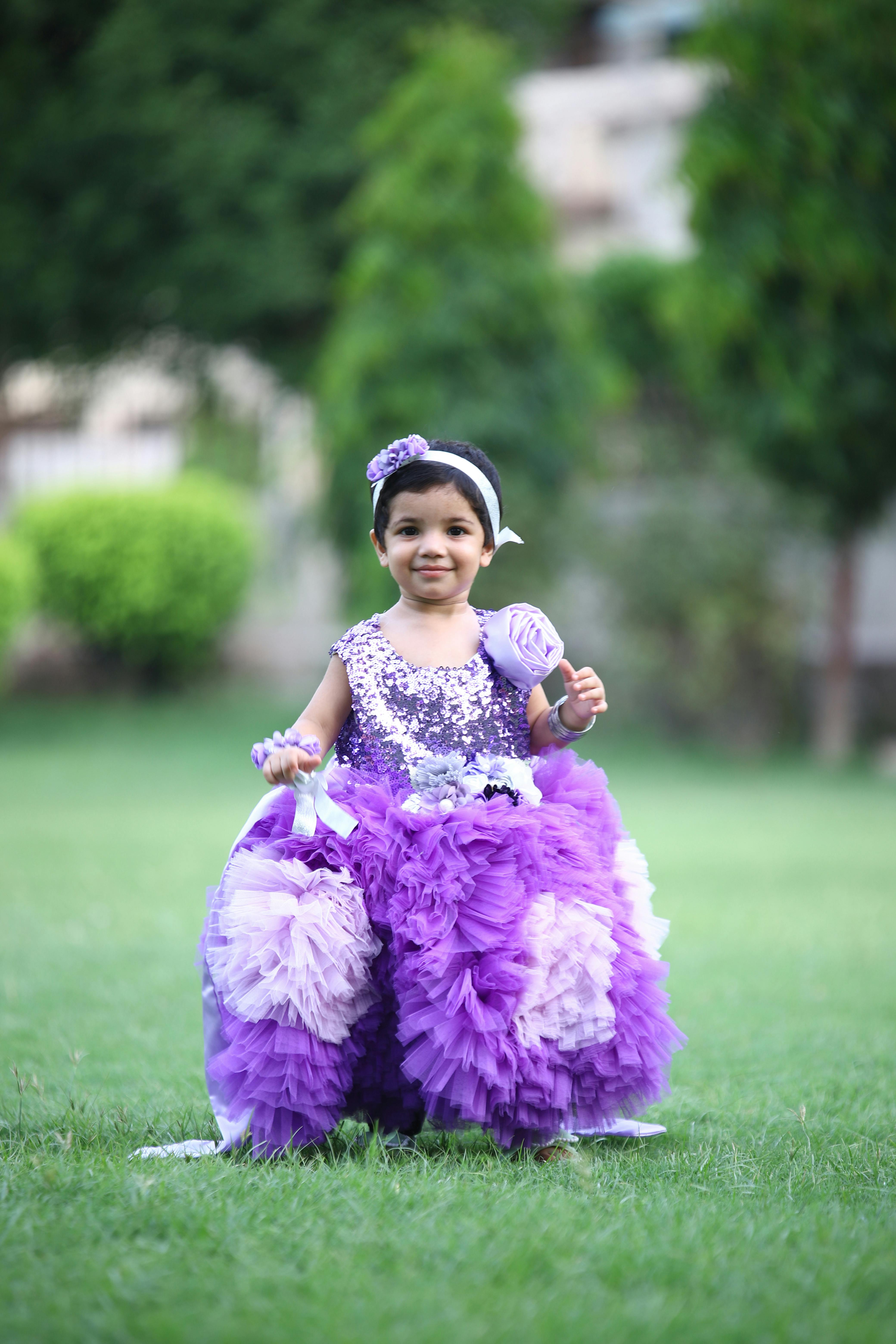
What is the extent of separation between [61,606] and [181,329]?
9.87 feet

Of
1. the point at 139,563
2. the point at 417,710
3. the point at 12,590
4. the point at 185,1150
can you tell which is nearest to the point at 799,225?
the point at 12,590

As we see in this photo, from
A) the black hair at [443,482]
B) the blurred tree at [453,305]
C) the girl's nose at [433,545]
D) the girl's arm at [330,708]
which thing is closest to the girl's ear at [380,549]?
the black hair at [443,482]

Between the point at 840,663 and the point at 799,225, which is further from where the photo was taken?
the point at 840,663

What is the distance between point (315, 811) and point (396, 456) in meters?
0.73

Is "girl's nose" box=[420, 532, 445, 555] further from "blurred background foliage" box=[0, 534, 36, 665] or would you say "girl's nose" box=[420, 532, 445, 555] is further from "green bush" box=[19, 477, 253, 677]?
"green bush" box=[19, 477, 253, 677]

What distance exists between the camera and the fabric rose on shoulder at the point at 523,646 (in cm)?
260

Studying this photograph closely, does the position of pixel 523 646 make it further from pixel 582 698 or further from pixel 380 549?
pixel 380 549

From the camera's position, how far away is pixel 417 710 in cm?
260

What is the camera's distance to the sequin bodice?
258 centimetres

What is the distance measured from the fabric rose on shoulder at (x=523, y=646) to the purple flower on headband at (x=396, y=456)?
35 cm

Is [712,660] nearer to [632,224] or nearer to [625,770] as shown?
[625,770]

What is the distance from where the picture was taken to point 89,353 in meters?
13.5

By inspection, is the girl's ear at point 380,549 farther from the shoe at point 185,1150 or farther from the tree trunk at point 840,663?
the tree trunk at point 840,663

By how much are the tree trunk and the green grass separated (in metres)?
5.89
